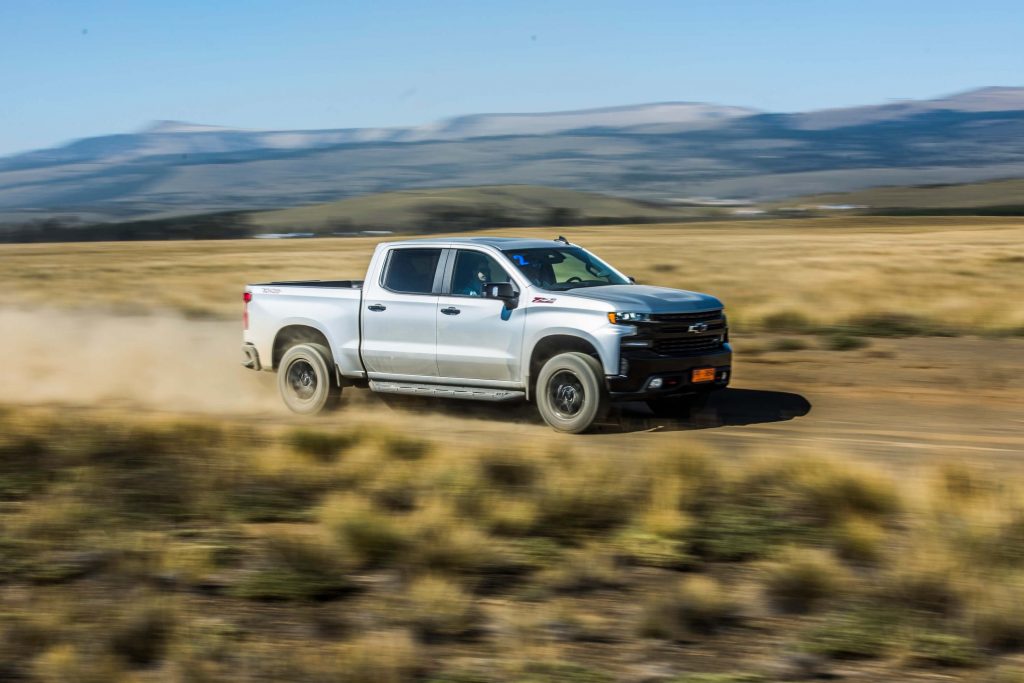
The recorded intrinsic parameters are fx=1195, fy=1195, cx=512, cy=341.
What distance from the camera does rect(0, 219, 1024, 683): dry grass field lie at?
18.3 ft

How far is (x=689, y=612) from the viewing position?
6031mm

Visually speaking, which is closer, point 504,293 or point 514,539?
point 514,539

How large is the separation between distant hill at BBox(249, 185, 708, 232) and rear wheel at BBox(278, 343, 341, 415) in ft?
272

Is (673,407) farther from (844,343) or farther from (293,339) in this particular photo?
(844,343)

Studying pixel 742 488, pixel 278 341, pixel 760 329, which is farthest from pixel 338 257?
pixel 742 488

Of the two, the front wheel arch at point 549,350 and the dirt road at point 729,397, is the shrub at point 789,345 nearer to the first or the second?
the dirt road at point 729,397

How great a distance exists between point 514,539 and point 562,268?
5.11 meters

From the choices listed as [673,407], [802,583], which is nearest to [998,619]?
[802,583]

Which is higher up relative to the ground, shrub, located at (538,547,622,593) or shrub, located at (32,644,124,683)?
shrub, located at (32,644,124,683)

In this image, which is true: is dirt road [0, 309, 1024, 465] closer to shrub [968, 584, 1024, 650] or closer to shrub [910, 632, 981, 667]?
shrub [968, 584, 1024, 650]

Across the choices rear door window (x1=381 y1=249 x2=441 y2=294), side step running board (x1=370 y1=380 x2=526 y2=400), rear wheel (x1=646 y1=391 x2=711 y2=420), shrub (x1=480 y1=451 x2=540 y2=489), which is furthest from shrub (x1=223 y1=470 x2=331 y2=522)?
rear wheel (x1=646 y1=391 x2=711 y2=420)

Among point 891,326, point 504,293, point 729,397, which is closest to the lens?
point 504,293

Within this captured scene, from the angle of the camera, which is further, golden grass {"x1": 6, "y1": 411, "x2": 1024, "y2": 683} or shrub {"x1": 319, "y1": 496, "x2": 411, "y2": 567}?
shrub {"x1": 319, "y1": 496, "x2": 411, "y2": 567}

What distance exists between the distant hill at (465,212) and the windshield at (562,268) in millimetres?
83468
